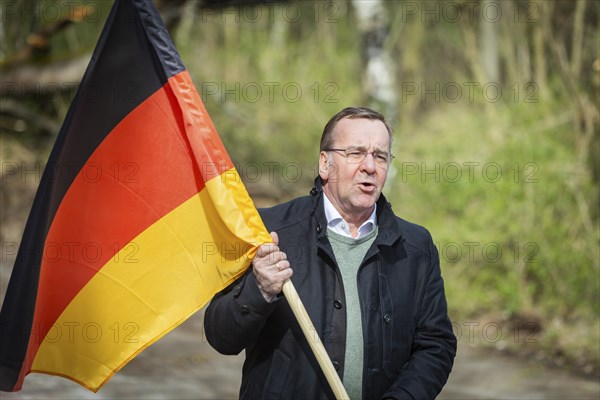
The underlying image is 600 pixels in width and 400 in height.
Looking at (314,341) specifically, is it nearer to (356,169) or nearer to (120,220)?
(356,169)

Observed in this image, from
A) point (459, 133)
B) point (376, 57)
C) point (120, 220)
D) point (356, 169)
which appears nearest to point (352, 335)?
point (356, 169)

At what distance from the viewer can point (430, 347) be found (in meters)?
3.54

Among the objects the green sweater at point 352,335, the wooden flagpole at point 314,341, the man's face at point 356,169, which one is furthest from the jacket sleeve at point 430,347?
the man's face at point 356,169

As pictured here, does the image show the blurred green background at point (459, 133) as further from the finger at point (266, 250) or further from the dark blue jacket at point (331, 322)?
the finger at point (266, 250)

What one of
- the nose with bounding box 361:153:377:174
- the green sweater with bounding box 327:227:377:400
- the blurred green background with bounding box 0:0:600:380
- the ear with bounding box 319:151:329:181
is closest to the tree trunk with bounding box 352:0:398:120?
the blurred green background with bounding box 0:0:600:380

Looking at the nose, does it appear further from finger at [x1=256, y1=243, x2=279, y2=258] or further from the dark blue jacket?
finger at [x1=256, y1=243, x2=279, y2=258]

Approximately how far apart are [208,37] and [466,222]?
35.0 ft

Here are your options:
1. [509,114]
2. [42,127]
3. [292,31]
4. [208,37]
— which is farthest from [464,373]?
[292,31]

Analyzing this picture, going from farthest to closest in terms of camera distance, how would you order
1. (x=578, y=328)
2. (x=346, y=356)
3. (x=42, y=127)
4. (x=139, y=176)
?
(x=42, y=127), (x=578, y=328), (x=139, y=176), (x=346, y=356)

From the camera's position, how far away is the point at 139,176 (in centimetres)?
390

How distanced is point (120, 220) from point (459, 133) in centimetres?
900

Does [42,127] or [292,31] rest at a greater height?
[292,31]

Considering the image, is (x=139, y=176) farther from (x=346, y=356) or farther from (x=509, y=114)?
(x=509, y=114)

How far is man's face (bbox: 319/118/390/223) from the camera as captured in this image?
3.49 m
